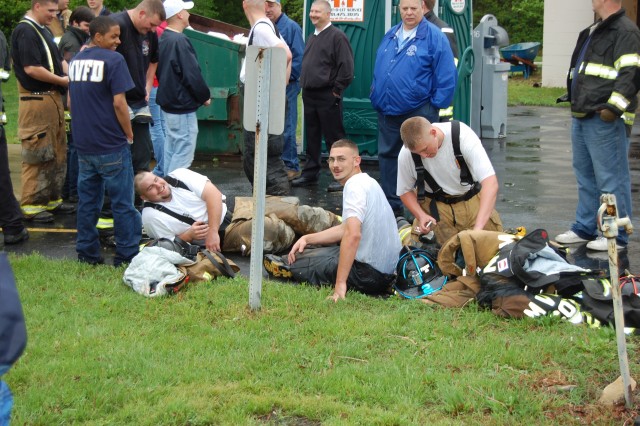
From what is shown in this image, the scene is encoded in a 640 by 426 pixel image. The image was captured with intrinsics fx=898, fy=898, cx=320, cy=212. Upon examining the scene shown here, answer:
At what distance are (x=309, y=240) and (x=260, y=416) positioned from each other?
2.39 meters

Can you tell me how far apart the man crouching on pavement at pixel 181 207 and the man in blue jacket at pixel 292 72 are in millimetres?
3540

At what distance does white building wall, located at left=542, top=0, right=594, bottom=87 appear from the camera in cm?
2444

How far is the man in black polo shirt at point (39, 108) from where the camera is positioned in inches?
334

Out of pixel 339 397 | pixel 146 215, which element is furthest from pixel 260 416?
pixel 146 215

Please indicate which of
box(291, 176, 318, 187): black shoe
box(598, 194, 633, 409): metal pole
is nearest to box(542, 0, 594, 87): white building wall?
box(291, 176, 318, 187): black shoe

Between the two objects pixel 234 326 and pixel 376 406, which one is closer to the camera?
pixel 376 406

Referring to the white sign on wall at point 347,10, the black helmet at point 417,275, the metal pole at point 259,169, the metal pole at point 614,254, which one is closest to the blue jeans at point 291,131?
the white sign on wall at point 347,10

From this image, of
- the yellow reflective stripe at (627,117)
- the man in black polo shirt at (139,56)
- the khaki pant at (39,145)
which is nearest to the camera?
the yellow reflective stripe at (627,117)

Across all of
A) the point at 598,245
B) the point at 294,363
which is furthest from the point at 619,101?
the point at 294,363

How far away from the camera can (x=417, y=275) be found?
645 cm

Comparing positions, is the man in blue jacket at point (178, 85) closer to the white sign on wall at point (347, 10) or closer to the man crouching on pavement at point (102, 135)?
the man crouching on pavement at point (102, 135)

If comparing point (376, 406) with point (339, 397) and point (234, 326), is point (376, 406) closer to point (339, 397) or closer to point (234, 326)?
point (339, 397)

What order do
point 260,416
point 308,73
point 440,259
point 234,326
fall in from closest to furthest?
point 260,416 → point 234,326 → point 440,259 → point 308,73

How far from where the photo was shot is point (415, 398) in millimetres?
4504
